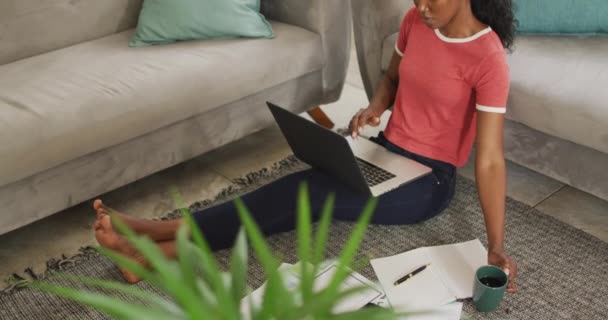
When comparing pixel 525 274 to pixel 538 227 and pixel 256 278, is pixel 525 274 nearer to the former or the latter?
pixel 538 227

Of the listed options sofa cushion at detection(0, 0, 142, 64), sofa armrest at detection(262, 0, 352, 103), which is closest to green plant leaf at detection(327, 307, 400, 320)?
sofa armrest at detection(262, 0, 352, 103)

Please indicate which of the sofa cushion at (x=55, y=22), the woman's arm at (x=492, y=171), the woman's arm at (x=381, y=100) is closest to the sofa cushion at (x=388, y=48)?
the woman's arm at (x=381, y=100)

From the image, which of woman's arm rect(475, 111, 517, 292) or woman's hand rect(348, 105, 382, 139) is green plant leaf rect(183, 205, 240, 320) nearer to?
woman's arm rect(475, 111, 517, 292)

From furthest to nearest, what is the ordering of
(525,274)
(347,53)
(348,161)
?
(347,53)
(525,274)
(348,161)

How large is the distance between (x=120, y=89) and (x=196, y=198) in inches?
17.5

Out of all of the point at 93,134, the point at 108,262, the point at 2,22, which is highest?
the point at 2,22

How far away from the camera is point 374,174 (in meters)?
1.70

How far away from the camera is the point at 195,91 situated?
1.81 m

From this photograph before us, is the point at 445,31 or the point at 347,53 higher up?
the point at 445,31

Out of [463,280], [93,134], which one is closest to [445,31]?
[463,280]

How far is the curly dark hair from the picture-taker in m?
1.51

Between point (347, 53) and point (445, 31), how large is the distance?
0.63 meters

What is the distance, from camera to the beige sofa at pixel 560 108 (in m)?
1.61

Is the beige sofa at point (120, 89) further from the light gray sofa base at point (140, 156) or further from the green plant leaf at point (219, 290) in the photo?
the green plant leaf at point (219, 290)
